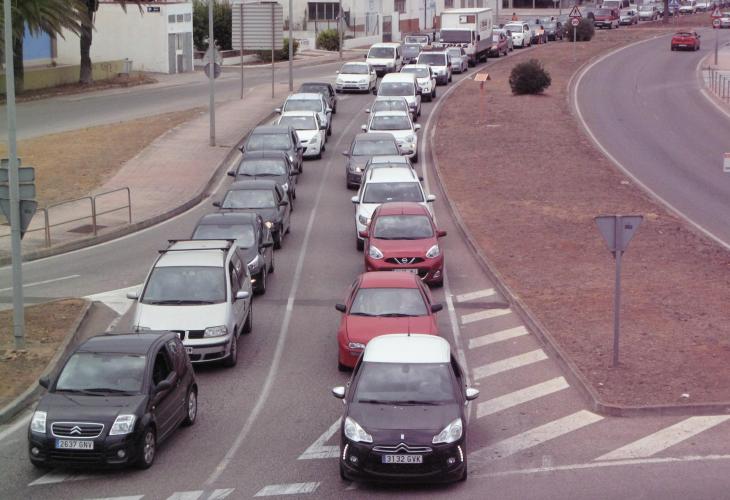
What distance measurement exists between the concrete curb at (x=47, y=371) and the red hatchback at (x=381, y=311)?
448 centimetres

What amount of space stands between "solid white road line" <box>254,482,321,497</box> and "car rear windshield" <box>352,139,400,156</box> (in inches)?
903

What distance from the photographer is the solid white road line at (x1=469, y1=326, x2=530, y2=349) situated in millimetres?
19922

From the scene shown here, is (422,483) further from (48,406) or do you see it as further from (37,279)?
A: (37,279)

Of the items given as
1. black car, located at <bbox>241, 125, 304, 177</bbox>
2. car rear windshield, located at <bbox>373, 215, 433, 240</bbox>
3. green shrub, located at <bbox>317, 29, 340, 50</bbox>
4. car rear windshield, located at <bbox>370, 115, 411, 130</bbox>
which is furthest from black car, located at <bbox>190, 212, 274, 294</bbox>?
green shrub, located at <bbox>317, 29, 340, 50</bbox>

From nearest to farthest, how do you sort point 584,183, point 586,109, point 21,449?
point 21,449, point 584,183, point 586,109

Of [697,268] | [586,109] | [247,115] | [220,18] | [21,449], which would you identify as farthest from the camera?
[220,18]

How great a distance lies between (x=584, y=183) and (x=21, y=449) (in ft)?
77.7

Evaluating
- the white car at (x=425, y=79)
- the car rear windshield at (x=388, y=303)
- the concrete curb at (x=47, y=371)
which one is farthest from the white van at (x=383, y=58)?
the car rear windshield at (x=388, y=303)

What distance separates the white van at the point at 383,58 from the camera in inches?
2601

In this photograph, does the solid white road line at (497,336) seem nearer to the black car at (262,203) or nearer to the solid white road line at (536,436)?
the solid white road line at (536,436)

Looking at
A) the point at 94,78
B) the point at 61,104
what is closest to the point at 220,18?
the point at 94,78

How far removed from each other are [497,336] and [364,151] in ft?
53.8

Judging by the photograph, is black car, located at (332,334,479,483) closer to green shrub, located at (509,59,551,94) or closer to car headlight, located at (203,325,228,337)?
car headlight, located at (203,325,228,337)

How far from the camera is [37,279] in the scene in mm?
25109
